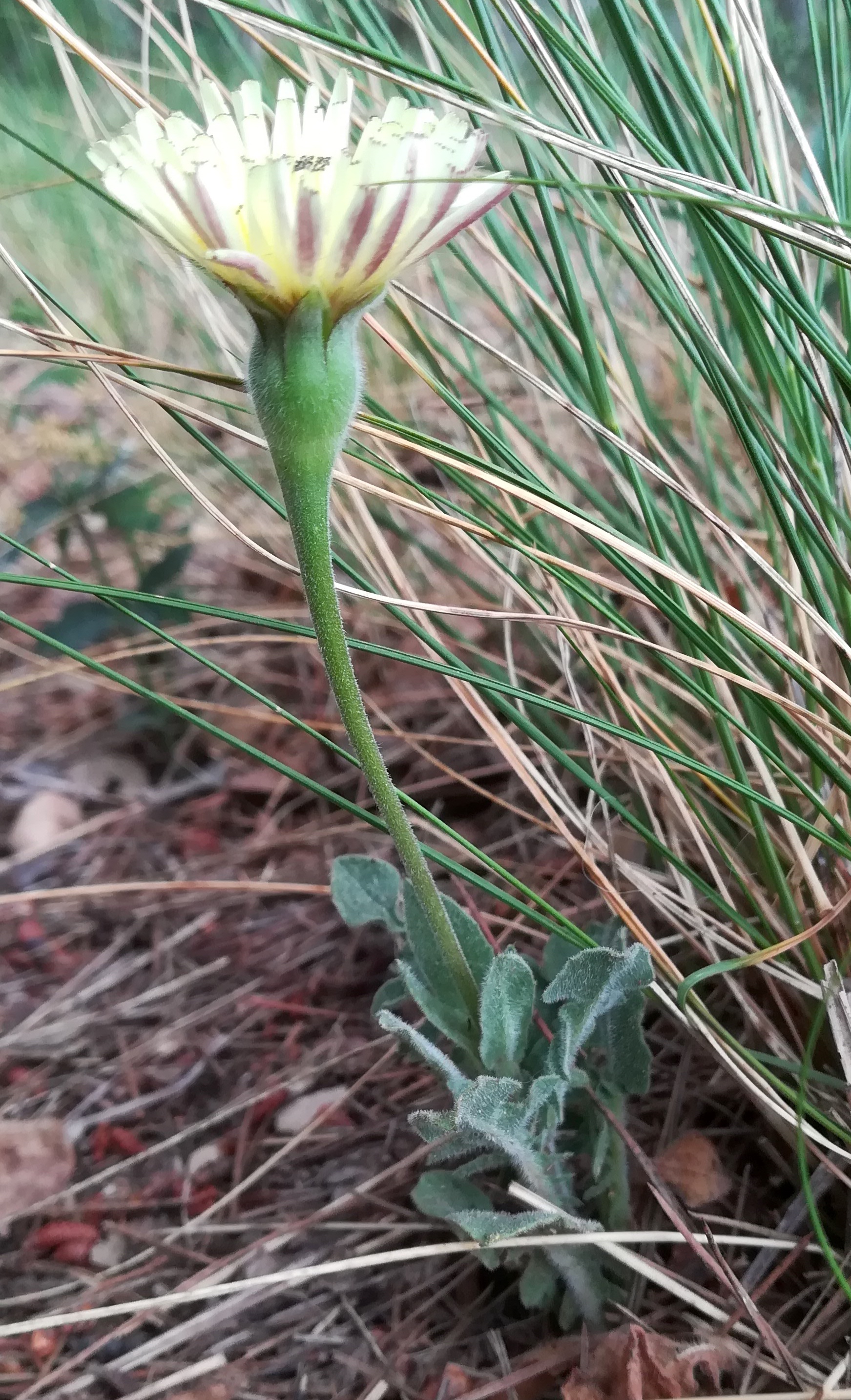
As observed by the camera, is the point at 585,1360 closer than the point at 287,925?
Yes

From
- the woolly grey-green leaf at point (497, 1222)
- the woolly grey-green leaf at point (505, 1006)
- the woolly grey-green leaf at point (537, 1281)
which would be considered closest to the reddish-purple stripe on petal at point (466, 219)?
the woolly grey-green leaf at point (505, 1006)

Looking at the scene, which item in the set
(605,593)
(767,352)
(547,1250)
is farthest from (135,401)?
(547,1250)

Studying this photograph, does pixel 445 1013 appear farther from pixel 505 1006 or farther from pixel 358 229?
pixel 358 229

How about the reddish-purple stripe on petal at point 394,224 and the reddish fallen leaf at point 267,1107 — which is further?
the reddish fallen leaf at point 267,1107

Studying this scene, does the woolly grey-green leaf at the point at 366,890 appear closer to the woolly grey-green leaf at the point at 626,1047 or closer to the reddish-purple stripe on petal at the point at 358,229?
the woolly grey-green leaf at the point at 626,1047

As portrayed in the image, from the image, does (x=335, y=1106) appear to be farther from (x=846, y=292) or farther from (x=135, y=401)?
(x=135, y=401)


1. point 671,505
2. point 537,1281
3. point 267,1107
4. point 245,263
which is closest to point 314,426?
point 245,263
